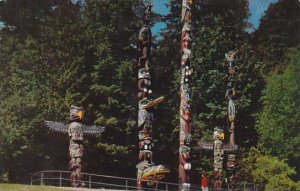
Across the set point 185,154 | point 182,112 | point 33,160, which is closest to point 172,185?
point 185,154

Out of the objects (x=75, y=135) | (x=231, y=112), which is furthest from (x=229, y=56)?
(x=75, y=135)

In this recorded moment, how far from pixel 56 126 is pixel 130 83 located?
1823 millimetres

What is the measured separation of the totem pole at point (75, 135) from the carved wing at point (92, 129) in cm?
10

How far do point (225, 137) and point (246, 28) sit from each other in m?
2.46

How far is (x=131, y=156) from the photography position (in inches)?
492

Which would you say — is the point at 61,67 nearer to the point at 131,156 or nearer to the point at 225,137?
the point at 131,156

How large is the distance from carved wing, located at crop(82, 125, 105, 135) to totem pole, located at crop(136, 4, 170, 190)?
747 mm

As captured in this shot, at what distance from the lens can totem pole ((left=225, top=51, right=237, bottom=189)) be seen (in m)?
13.6

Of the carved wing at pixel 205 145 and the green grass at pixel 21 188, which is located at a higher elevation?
the carved wing at pixel 205 145

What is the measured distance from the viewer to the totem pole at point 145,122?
39.8ft

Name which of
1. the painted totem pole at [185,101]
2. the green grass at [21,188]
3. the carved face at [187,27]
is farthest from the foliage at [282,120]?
the green grass at [21,188]

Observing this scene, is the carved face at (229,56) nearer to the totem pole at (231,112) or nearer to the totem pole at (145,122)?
the totem pole at (231,112)

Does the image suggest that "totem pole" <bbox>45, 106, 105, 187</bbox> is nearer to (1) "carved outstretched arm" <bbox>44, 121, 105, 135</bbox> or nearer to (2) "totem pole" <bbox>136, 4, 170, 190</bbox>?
(1) "carved outstretched arm" <bbox>44, 121, 105, 135</bbox>

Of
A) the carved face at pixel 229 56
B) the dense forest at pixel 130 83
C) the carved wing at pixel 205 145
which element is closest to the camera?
the dense forest at pixel 130 83
